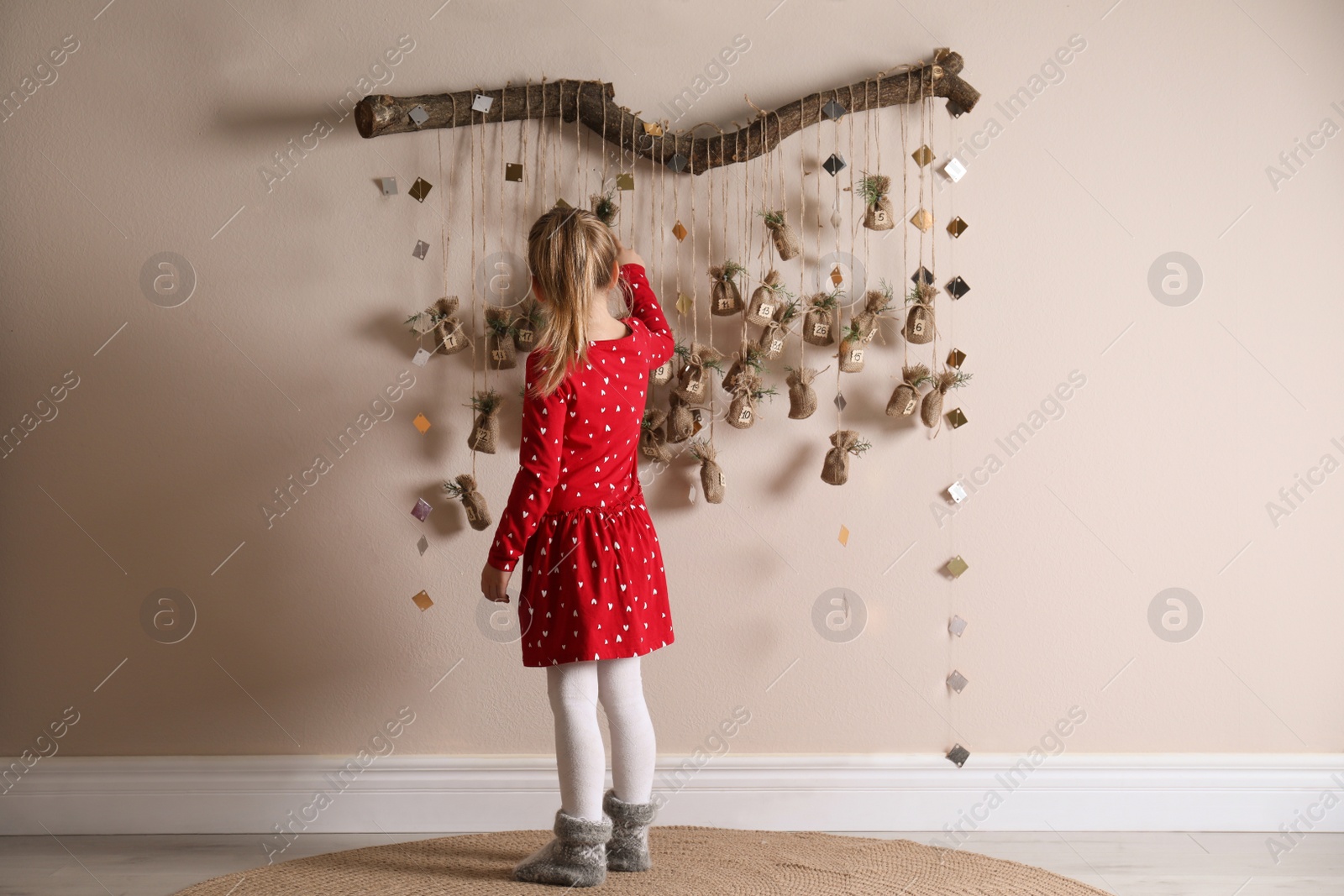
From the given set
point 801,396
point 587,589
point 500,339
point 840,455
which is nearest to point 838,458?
point 840,455

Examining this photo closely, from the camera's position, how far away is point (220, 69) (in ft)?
6.01

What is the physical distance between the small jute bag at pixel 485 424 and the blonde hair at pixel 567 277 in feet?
1.10

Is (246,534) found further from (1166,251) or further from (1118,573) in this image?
(1166,251)

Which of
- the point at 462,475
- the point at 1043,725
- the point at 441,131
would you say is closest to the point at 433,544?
the point at 462,475

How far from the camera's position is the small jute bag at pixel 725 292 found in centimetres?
178

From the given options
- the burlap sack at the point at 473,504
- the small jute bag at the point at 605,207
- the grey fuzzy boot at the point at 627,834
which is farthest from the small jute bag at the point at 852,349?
the grey fuzzy boot at the point at 627,834

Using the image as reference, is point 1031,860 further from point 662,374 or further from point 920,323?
point 662,374

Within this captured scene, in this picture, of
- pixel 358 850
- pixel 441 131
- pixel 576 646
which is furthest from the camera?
pixel 441 131

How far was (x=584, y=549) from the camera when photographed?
1.49m

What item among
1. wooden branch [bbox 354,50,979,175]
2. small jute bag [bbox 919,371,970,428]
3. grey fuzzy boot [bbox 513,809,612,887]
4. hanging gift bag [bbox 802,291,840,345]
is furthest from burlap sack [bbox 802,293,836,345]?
grey fuzzy boot [bbox 513,809,612,887]

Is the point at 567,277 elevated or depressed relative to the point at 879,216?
depressed

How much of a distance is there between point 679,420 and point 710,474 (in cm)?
12

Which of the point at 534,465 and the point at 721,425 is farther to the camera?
the point at 721,425

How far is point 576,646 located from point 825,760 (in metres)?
0.69
